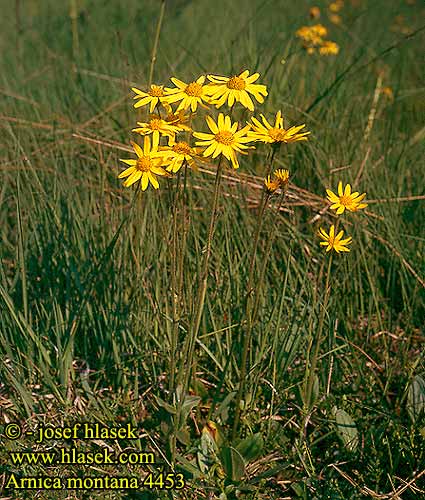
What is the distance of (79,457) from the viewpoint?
1377 mm

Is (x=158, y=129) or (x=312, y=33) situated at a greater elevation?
(x=312, y=33)

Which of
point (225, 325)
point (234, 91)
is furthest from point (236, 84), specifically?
point (225, 325)

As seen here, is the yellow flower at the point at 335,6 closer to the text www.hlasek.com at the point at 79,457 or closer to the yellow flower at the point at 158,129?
the yellow flower at the point at 158,129

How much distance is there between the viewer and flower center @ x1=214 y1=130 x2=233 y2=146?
44.0 inches

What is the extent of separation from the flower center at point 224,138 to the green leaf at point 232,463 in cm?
63

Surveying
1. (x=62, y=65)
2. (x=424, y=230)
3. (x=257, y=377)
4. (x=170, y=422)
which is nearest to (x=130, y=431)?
(x=170, y=422)

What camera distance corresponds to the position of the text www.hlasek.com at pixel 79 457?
1.35 metres

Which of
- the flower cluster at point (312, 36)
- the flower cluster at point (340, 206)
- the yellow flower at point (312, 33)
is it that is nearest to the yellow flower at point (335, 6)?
the flower cluster at point (312, 36)

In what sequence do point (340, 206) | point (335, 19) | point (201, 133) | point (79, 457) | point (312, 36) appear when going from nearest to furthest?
1. point (201, 133)
2. point (340, 206)
3. point (79, 457)
4. point (312, 36)
5. point (335, 19)

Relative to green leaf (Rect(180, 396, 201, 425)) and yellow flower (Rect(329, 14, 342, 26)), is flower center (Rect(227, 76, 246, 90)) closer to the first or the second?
green leaf (Rect(180, 396, 201, 425))

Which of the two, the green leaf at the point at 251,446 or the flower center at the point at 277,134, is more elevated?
the flower center at the point at 277,134

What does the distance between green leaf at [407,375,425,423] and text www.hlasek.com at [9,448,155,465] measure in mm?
614

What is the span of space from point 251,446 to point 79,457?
0.39 m

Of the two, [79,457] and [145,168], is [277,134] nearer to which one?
[145,168]
